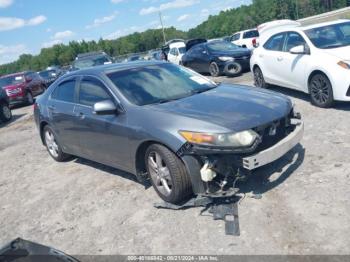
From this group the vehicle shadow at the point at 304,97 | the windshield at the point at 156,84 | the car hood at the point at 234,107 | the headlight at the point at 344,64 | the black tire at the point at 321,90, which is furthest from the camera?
the vehicle shadow at the point at 304,97

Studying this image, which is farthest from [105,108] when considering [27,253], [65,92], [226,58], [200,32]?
[200,32]

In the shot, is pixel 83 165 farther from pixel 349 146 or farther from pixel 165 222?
pixel 349 146

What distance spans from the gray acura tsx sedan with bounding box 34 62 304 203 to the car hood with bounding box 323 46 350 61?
2.77 metres

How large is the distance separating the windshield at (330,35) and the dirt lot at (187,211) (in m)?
1.77

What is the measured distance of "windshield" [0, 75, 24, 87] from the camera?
63.7 feet

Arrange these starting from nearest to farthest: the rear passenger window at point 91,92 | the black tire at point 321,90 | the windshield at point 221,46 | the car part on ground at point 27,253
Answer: the car part on ground at point 27,253, the rear passenger window at point 91,92, the black tire at point 321,90, the windshield at point 221,46

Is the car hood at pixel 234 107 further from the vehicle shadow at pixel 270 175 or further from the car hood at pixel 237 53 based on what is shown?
the car hood at pixel 237 53

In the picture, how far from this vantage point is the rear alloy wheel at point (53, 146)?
710cm

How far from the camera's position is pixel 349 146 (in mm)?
5637

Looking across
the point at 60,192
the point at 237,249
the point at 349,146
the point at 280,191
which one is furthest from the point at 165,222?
the point at 349,146

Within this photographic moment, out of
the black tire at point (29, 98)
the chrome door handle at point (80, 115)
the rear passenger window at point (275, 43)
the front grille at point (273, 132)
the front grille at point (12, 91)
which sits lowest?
the black tire at point (29, 98)

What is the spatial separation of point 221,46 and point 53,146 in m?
10.2

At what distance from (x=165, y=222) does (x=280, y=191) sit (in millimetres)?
1360

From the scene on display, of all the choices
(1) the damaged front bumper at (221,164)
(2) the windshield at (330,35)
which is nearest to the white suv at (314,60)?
(2) the windshield at (330,35)
